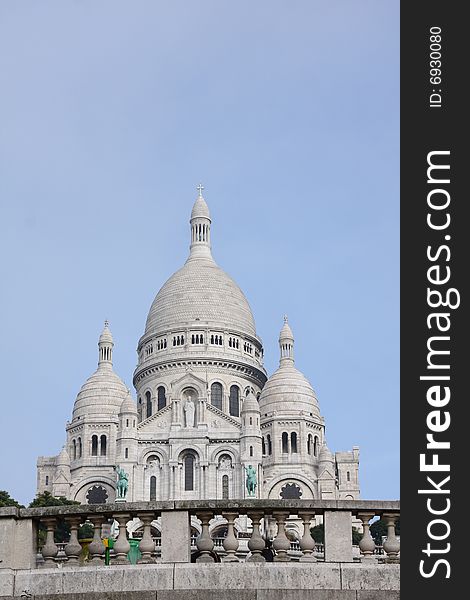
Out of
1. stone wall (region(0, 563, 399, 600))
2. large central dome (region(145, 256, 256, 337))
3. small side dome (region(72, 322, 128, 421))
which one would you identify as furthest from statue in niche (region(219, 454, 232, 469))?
stone wall (region(0, 563, 399, 600))

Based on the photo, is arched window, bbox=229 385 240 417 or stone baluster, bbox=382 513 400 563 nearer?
stone baluster, bbox=382 513 400 563

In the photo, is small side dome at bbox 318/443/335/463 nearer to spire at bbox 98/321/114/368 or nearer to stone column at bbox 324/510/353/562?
spire at bbox 98/321/114/368

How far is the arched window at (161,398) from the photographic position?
114713mm

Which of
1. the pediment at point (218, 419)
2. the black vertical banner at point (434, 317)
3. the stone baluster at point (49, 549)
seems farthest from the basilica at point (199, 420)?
the black vertical banner at point (434, 317)

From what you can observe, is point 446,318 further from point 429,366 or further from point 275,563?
point 275,563

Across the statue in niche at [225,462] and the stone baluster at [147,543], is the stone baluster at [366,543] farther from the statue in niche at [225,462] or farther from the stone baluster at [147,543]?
the statue in niche at [225,462]

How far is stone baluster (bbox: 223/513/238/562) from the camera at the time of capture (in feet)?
39.1

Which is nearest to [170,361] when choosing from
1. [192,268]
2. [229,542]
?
[192,268]

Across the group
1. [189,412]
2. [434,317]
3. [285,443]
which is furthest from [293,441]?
[434,317]

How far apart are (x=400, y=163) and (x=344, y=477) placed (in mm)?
102956

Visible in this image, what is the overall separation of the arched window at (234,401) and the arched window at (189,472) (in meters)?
8.66

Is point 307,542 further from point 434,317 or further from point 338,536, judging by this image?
point 434,317

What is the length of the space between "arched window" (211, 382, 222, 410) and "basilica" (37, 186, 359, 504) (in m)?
0.10

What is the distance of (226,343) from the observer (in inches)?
4670
